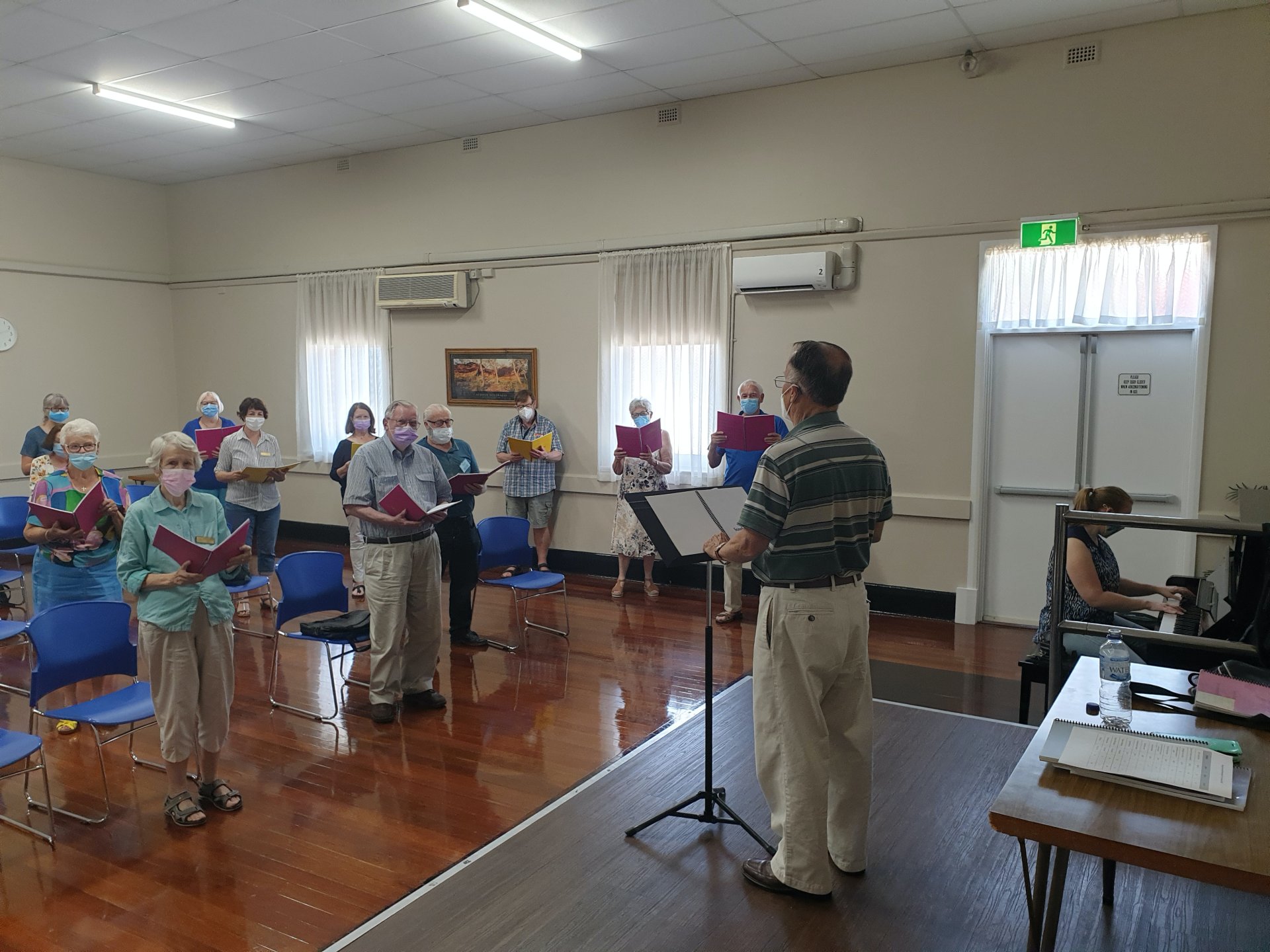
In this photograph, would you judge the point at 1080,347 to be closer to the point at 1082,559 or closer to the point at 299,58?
the point at 1082,559

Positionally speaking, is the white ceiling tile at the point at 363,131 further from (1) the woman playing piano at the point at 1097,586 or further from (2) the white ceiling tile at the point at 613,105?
(1) the woman playing piano at the point at 1097,586

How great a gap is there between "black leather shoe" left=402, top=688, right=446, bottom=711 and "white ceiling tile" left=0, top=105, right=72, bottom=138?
601cm

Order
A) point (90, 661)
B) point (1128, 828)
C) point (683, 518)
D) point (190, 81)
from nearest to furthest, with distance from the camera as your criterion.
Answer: point (1128, 828)
point (683, 518)
point (90, 661)
point (190, 81)

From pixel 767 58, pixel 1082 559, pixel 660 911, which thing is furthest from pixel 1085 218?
pixel 660 911

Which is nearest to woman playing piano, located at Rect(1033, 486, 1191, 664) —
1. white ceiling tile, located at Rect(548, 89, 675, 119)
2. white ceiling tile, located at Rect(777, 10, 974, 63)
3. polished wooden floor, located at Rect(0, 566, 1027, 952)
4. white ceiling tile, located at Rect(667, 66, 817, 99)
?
polished wooden floor, located at Rect(0, 566, 1027, 952)

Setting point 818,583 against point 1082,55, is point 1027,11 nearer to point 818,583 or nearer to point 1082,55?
point 1082,55

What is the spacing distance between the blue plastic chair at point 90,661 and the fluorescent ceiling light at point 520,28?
3.72 metres

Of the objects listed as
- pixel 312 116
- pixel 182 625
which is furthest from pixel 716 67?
pixel 182 625

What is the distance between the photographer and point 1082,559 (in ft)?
12.2

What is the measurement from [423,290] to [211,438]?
2.41 meters

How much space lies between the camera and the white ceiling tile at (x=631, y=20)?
5.14m

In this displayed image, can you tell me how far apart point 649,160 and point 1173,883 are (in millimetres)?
5976

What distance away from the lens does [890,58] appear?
601 cm

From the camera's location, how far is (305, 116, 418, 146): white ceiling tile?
7.60 meters
